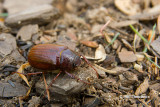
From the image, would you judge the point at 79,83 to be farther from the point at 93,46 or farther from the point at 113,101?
the point at 93,46

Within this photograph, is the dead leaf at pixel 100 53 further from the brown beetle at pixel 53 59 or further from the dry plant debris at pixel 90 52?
the brown beetle at pixel 53 59

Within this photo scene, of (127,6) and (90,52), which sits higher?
(127,6)

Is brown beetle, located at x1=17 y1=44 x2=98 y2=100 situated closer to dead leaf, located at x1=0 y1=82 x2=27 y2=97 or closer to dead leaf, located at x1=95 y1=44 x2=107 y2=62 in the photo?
dead leaf, located at x1=0 y1=82 x2=27 y2=97

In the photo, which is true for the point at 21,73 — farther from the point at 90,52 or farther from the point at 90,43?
the point at 90,43

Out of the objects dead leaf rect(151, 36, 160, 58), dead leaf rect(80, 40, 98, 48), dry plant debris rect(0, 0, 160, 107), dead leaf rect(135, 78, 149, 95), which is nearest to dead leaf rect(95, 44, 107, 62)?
dry plant debris rect(0, 0, 160, 107)

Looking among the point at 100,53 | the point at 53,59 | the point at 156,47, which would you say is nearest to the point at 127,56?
the point at 100,53

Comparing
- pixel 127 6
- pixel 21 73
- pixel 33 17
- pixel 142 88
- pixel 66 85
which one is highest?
pixel 127 6
